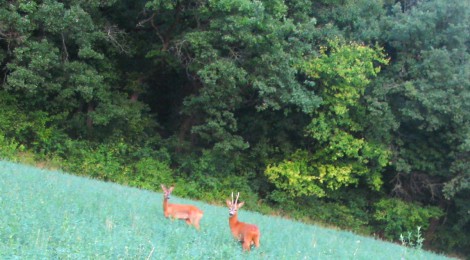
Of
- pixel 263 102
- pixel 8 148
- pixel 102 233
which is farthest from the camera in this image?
pixel 263 102

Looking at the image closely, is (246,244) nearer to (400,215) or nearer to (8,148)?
(8,148)

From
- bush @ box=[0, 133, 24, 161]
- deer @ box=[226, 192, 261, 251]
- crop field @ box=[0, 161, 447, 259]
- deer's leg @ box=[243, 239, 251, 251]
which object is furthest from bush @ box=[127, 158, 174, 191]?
deer's leg @ box=[243, 239, 251, 251]

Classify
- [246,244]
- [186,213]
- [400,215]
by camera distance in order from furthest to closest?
[400,215], [186,213], [246,244]

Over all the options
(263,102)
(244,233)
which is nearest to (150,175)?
(263,102)

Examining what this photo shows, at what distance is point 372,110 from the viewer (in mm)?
25172

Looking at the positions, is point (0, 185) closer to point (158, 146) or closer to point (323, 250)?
point (323, 250)

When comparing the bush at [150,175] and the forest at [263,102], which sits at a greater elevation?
the forest at [263,102]

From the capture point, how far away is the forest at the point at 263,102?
2281cm

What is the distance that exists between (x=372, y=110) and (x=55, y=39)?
13.1 meters

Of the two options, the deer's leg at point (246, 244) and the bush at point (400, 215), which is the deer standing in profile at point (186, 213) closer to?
the deer's leg at point (246, 244)

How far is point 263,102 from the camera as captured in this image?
2419 centimetres

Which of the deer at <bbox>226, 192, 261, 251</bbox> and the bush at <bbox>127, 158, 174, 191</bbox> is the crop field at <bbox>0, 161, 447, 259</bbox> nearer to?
the deer at <bbox>226, 192, 261, 251</bbox>

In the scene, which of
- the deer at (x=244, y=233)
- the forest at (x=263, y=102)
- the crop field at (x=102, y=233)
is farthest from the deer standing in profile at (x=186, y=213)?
the forest at (x=263, y=102)

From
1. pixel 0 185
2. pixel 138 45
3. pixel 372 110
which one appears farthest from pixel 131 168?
pixel 0 185
